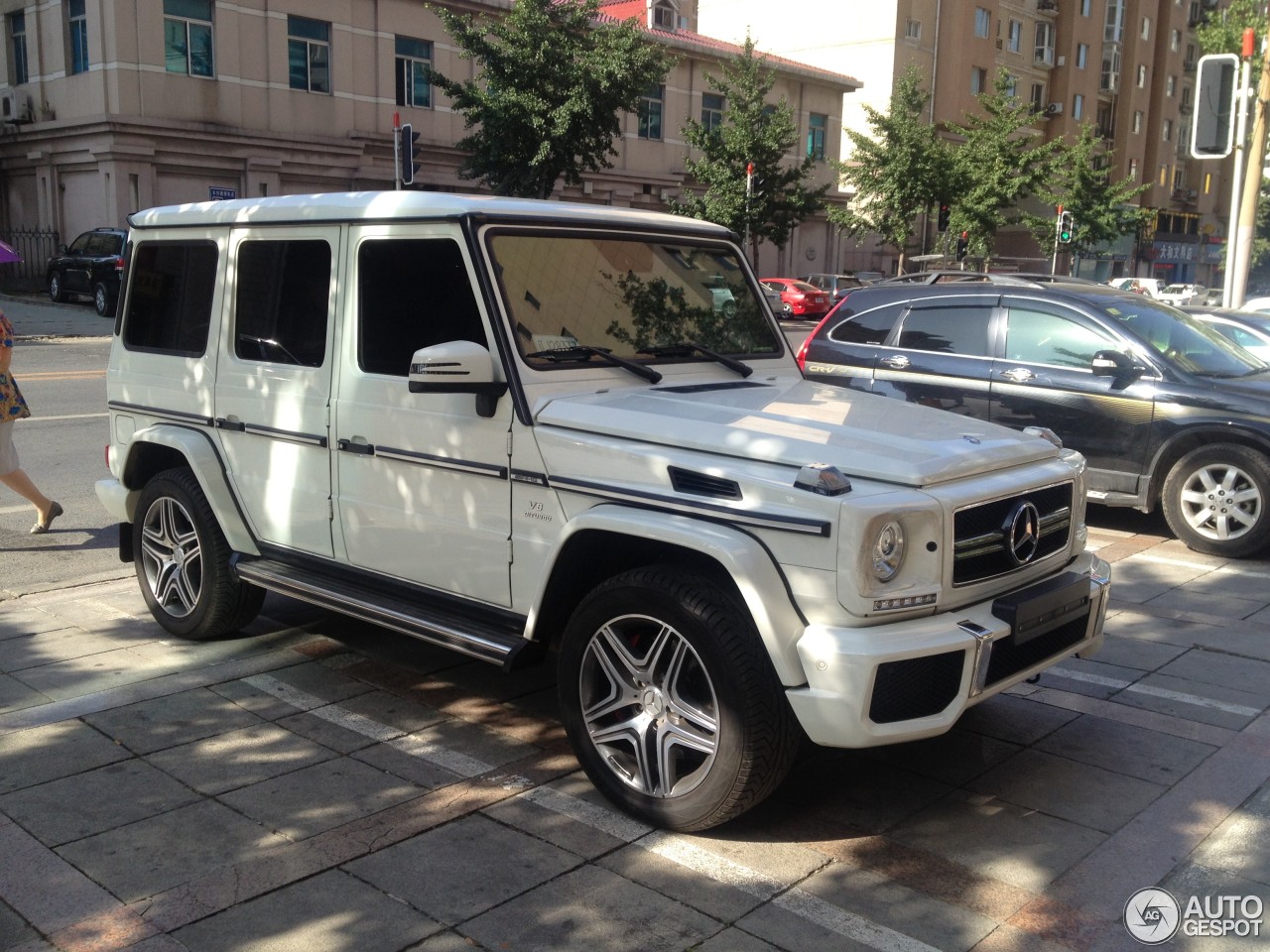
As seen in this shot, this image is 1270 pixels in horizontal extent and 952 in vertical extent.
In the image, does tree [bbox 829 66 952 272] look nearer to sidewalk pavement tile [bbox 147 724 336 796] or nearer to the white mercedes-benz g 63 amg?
the white mercedes-benz g 63 amg

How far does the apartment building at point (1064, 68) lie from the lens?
4884 centimetres

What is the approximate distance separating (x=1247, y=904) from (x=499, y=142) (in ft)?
88.0

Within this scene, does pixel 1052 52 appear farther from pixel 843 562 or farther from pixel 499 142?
pixel 843 562

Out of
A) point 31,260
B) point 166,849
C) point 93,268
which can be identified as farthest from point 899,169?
point 166,849

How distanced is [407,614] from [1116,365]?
5815mm

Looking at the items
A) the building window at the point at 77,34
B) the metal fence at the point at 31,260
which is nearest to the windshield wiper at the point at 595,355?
the building window at the point at 77,34

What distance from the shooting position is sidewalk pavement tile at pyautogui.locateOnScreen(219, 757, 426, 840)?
402 cm

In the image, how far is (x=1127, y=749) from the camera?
478cm

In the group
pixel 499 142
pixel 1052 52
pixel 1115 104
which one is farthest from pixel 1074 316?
pixel 1115 104

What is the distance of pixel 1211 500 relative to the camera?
8172 millimetres

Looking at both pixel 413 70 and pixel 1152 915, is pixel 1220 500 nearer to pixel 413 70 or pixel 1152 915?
pixel 1152 915

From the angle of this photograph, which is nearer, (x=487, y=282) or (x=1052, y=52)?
(x=487, y=282)

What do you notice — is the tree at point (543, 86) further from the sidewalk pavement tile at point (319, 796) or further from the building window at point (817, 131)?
the sidewalk pavement tile at point (319, 796)

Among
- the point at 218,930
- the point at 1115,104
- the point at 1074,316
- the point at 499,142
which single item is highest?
the point at 1115,104
